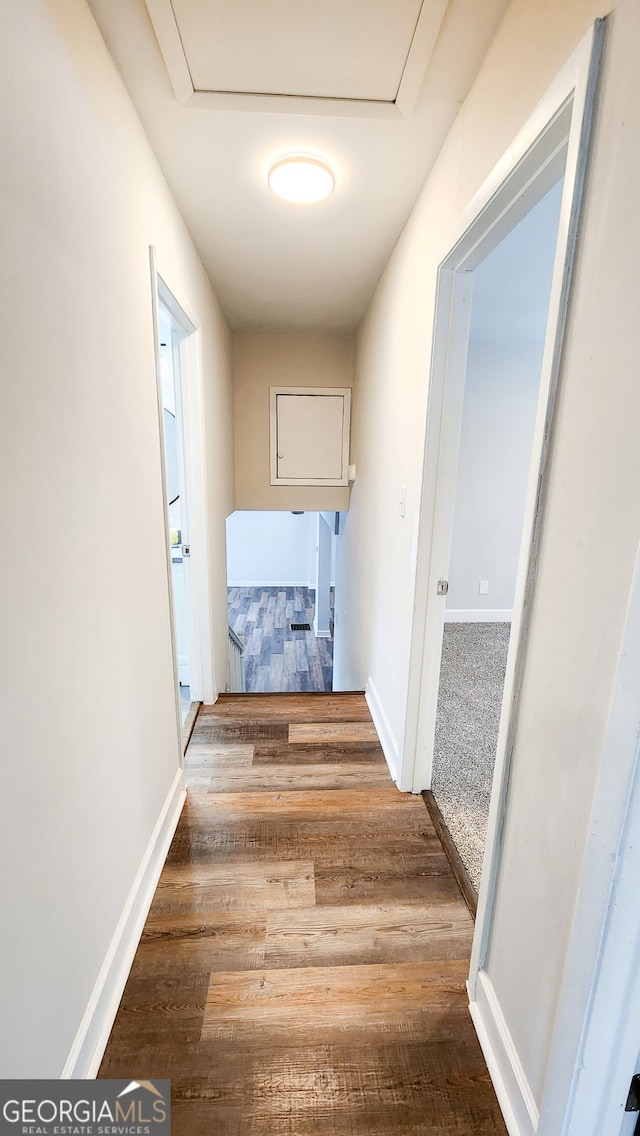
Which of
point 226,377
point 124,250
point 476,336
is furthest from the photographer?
point 476,336

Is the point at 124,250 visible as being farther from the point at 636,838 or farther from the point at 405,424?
the point at 636,838

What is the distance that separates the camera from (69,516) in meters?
0.95

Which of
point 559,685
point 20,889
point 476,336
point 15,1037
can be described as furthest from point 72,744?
point 476,336

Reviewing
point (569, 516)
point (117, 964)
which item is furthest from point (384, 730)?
point (569, 516)

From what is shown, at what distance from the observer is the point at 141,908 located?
1.34m

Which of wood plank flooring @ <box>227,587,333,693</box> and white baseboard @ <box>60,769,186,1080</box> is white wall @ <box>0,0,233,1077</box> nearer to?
white baseboard @ <box>60,769,186,1080</box>

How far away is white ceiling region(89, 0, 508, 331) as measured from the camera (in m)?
1.02

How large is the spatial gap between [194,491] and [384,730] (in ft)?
5.09

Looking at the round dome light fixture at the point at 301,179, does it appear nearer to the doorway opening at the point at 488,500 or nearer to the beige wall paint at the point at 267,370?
the doorway opening at the point at 488,500

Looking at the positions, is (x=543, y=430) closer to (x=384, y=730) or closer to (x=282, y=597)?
(x=384, y=730)

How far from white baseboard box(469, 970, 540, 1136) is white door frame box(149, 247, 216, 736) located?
1.36 meters

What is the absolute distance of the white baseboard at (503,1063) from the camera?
2.99ft

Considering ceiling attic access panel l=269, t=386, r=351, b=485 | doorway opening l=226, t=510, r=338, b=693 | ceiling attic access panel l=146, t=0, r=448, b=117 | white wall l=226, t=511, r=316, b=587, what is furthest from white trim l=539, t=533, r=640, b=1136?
white wall l=226, t=511, r=316, b=587

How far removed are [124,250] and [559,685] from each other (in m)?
1.54
